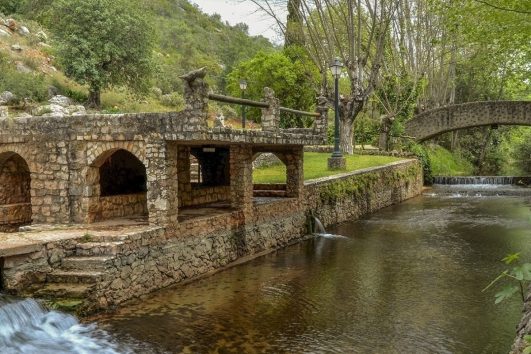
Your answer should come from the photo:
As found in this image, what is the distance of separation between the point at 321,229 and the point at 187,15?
220 feet

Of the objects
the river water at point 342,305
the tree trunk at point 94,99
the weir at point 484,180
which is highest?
the tree trunk at point 94,99

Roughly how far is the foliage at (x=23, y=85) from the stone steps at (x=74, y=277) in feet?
57.1

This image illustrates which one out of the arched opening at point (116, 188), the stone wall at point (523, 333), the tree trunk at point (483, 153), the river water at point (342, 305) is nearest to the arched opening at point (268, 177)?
the river water at point (342, 305)

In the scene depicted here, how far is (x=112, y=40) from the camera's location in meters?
28.3

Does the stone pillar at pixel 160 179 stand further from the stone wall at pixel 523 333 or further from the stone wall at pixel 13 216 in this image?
the stone wall at pixel 523 333

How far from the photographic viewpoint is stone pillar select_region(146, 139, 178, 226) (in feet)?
36.8

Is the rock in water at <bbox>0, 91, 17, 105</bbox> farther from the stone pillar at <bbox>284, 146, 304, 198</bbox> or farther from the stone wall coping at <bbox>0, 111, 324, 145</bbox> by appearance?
the stone pillar at <bbox>284, 146, 304, 198</bbox>

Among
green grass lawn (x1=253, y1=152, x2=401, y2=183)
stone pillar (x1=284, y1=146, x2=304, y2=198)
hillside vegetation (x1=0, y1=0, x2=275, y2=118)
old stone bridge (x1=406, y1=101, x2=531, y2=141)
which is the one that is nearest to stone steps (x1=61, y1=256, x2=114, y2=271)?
stone pillar (x1=284, y1=146, x2=304, y2=198)

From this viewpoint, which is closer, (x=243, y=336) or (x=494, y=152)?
(x=243, y=336)

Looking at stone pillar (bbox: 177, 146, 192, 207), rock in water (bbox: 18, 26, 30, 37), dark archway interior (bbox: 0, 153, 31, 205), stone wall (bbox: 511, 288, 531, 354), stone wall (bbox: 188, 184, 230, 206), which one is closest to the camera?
stone wall (bbox: 511, 288, 531, 354)

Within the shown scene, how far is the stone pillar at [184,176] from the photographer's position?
50.7ft

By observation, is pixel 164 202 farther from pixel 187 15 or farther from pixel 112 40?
pixel 187 15

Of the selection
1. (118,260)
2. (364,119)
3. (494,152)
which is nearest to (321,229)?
(118,260)

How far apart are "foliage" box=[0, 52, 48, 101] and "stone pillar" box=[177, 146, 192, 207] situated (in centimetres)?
1266
